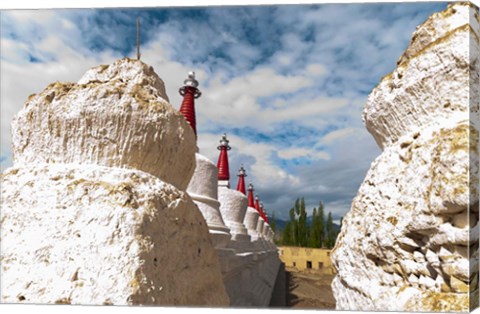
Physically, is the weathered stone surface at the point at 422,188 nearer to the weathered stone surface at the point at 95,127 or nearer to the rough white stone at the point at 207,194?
the weathered stone surface at the point at 95,127

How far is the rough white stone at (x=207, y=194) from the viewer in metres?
5.14

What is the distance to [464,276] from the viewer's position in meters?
1.51

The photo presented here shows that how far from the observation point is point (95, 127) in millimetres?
2074

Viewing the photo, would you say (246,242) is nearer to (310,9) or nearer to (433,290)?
(310,9)

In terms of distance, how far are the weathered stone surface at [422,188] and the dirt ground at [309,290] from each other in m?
4.04

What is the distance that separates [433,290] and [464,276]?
0.53 ft

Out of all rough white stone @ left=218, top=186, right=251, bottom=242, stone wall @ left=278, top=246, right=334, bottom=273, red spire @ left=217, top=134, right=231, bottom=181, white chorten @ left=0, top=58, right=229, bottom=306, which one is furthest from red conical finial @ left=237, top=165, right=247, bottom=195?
white chorten @ left=0, top=58, right=229, bottom=306

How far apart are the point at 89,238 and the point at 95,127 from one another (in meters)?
0.64

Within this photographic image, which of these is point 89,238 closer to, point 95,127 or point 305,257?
point 95,127

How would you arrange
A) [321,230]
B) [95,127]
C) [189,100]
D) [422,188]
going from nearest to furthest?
[422,188] → [95,127] → [189,100] → [321,230]

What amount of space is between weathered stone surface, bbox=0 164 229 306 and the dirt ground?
434 cm

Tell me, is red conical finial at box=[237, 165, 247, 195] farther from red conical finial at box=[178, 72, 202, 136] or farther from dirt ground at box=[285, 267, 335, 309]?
red conical finial at box=[178, 72, 202, 136]

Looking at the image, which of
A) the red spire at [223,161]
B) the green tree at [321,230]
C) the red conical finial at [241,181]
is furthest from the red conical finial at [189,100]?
the green tree at [321,230]

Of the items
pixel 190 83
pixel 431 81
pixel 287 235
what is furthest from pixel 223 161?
pixel 287 235
